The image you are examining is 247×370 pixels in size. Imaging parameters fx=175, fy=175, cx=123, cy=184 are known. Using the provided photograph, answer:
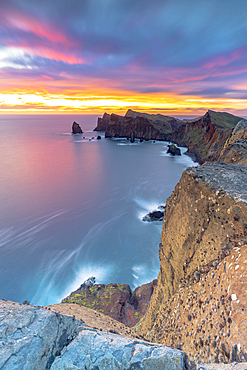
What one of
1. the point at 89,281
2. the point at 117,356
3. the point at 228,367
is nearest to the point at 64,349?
the point at 117,356

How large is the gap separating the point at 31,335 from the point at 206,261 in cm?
670

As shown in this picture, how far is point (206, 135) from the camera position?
95688 millimetres

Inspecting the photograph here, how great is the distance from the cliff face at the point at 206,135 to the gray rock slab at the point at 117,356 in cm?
7169

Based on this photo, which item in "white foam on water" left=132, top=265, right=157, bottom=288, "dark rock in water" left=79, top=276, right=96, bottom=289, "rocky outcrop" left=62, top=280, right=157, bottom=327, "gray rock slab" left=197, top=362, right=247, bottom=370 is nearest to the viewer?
"gray rock slab" left=197, top=362, right=247, bottom=370

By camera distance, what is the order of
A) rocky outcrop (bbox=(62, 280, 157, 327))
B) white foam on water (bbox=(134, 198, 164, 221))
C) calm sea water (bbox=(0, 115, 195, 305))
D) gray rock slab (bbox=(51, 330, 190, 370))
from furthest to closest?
1. white foam on water (bbox=(134, 198, 164, 221))
2. calm sea water (bbox=(0, 115, 195, 305))
3. rocky outcrop (bbox=(62, 280, 157, 327))
4. gray rock slab (bbox=(51, 330, 190, 370))

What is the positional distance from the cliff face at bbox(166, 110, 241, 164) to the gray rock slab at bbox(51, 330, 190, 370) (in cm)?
7169

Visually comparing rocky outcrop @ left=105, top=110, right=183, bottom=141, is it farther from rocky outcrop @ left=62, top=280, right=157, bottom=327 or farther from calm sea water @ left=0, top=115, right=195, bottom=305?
rocky outcrop @ left=62, top=280, right=157, bottom=327

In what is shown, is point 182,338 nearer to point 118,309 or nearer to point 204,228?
point 204,228

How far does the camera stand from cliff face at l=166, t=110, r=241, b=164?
71.1 metres

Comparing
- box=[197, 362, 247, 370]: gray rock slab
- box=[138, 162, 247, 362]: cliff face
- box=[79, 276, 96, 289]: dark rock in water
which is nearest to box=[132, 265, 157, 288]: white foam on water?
box=[79, 276, 96, 289]: dark rock in water

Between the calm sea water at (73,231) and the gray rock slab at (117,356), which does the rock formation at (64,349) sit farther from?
the calm sea water at (73,231)

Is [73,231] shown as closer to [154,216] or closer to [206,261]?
[154,216]

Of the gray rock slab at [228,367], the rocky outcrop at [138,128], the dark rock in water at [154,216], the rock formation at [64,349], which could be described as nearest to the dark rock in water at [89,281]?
the dark rock in water at [154,216]

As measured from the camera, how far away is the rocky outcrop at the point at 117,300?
1653 centimetres
